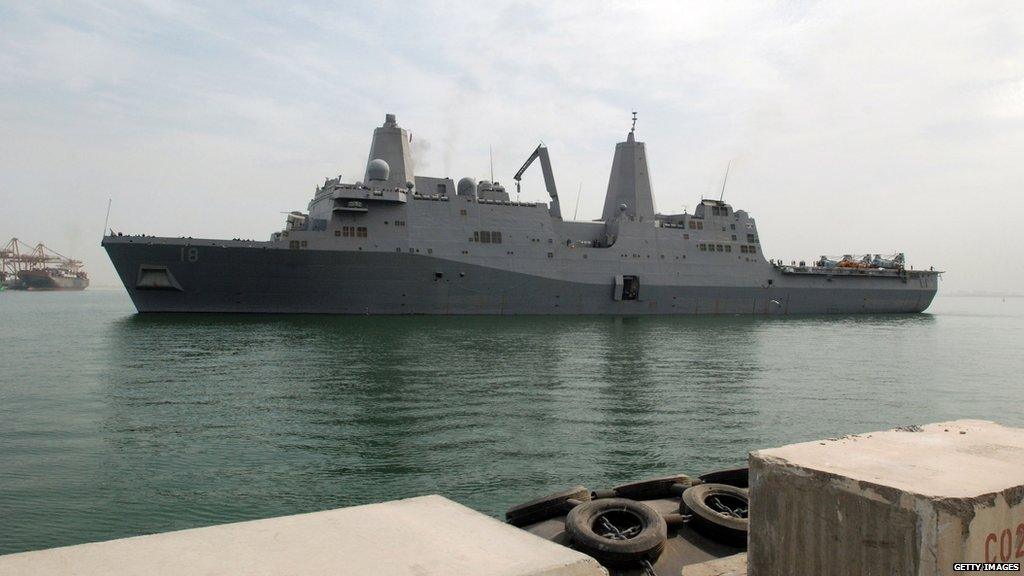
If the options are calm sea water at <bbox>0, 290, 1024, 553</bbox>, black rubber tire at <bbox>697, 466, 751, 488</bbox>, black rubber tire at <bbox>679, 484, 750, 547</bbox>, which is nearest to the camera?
black rubber tire at <bbox>679, 484, 750, 547</bbox>

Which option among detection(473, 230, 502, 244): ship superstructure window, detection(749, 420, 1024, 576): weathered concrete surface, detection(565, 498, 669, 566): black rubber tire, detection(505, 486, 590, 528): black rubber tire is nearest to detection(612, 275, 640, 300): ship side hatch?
detection(473, 230, 502, 244): ship superstructure window

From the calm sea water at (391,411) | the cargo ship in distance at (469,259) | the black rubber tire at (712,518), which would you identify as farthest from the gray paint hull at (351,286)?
the black rubber tire at (712,518)

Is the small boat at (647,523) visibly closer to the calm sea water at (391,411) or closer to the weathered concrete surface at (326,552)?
the calm sea water at (391,411)

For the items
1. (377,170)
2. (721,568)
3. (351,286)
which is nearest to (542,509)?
(721,568)

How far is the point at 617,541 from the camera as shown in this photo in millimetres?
3939

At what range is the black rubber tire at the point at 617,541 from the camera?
12.6 ft

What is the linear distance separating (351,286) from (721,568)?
2509cm

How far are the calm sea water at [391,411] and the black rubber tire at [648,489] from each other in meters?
1.53

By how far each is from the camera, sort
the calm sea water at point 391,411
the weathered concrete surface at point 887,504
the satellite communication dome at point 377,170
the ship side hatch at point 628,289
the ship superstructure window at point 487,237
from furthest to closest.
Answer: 1. the ship side hatch at point 628,289
2. the ship superstructure window at point 487,237
3. the satellite communication dome at point 377,170
4. the calm sea water at point 391,411
5. the weathered concrete surface at point 887,504

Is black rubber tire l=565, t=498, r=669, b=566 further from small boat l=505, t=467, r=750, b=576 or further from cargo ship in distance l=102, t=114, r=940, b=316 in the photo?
cargo ship in distance l=102, t=114, r=940, b=316

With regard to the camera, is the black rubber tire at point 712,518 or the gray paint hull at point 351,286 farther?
the gray paint hull at point 351,286

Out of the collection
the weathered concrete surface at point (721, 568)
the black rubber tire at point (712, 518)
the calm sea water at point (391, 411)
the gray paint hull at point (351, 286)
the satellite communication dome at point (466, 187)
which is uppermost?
the satellite communication dome at point (466, 187)

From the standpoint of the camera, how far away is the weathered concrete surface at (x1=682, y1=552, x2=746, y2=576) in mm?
3236

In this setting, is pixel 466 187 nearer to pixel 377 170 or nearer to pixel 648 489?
pixel 377 170
